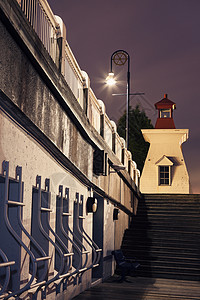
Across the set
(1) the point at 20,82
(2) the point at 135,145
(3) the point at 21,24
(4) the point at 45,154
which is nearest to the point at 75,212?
(4) the point at 45,154

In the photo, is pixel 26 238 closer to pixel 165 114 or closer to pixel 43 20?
pixel 43 20

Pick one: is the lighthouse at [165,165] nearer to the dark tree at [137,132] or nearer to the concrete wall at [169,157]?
the concrete wall at [169,157]

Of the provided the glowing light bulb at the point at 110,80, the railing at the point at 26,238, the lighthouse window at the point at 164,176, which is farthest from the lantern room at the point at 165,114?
the railing at the point at 26,238

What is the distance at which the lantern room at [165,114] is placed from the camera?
110ft

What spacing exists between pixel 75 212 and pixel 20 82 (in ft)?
16.2

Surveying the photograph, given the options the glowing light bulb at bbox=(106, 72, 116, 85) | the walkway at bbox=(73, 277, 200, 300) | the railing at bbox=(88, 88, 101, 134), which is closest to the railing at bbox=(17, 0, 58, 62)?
the railing at bbox=(88, 88, 101, 134)

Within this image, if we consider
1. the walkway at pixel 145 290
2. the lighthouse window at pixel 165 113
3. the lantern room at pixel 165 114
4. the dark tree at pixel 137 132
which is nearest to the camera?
the walkway at pixel 145 290

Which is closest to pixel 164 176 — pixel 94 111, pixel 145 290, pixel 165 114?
pixel 165 114

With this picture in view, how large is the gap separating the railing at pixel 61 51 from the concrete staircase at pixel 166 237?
607 cm

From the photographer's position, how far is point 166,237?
18.5m

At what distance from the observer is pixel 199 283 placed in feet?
46.9

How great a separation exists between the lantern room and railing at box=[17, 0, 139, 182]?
20.5 metres

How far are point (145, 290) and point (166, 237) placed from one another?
6.72 metres

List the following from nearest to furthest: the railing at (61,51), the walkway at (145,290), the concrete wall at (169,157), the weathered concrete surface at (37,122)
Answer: the weathered concrete surface at (37,122) → the railing at (61,51) → the walkway at (145,290) → the concrete wall at (169,157)
